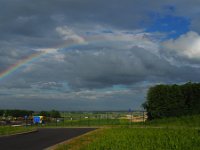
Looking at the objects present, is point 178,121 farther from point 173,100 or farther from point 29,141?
point 29,141

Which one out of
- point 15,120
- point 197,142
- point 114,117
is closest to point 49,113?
point 15,120

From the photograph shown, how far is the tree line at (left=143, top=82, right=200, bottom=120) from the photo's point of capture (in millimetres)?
40625

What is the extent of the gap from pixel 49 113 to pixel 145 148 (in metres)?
59.6

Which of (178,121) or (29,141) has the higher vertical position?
(178,121)

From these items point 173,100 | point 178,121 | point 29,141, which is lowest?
point 29,141

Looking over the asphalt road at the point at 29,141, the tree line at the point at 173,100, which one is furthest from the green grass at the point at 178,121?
the asphalt road at the point at 29,141

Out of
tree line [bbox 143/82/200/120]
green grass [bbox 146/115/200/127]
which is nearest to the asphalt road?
green grass [bbox 146/115/200/127]

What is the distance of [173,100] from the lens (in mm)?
41375

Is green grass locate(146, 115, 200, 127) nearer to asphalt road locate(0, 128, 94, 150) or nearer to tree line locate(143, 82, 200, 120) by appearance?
tree line locate(143, 82, 200, 120)

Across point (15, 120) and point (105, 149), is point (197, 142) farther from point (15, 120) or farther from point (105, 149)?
point (15, 120)

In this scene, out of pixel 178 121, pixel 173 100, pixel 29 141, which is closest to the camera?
pixel 29 141

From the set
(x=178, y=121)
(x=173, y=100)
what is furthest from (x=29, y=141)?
(x=173, y=100)

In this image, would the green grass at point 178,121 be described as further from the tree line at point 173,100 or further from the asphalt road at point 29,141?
the asphalt road at point 29,141

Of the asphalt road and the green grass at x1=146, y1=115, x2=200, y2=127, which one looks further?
the green grass at x1=146, y1=115, x2=200, y2=127
